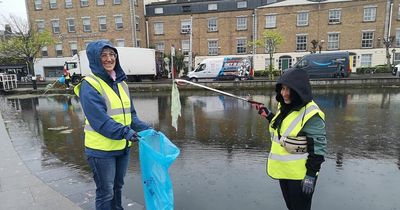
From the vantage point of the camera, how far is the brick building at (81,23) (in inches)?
1459

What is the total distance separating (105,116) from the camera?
2662 millimetres

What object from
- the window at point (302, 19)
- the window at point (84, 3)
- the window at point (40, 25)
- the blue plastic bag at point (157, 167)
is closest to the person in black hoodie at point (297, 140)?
the blue plastic bag at point (157, 167)

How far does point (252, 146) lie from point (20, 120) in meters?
8.53

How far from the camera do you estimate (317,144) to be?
2475mm

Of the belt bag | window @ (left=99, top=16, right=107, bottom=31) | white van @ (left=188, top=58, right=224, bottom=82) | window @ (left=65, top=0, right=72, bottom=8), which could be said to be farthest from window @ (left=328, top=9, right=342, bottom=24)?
the belt bag

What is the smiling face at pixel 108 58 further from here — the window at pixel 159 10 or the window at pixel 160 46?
the window at pixel 159 10

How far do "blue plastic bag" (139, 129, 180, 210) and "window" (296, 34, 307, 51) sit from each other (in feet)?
117

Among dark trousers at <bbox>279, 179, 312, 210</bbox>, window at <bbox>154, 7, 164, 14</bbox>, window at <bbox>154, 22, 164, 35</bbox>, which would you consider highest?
window at <bbox>154, 7, 164, 14</bbox>

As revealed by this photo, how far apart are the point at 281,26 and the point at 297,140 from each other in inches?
1408

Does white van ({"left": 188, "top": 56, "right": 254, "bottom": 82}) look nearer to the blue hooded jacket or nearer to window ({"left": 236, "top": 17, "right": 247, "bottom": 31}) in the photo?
window ({"left": 236, "top": 17, "right": 247, "bottom": 31})

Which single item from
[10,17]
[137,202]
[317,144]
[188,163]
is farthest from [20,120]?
[10,17]

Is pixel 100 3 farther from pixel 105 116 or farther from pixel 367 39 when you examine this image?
pixel 105 116

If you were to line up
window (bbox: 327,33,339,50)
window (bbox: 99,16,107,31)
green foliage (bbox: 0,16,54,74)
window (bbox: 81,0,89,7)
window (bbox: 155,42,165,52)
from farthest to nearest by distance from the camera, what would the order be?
window (bbox: 155,42,165,52), window (bbox: 99,16,107,31), window (bbox: 81,0,89,7), window (bbox: 327,33,339,50), green foliage (bbox: 0,16,54,74)

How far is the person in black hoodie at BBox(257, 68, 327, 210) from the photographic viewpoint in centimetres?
250
